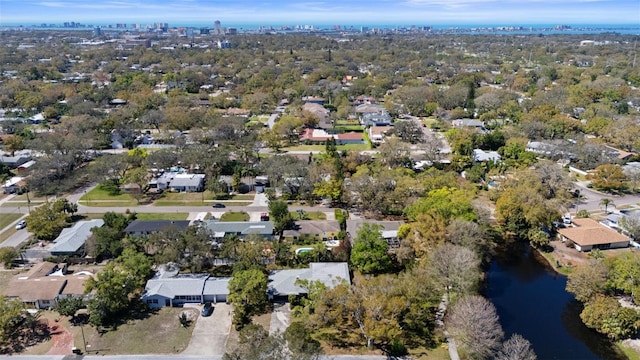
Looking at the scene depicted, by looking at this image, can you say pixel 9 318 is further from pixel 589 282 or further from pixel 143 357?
pixel 589 282

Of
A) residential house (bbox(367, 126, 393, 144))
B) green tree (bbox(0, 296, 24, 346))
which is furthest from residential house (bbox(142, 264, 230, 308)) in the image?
residential house (bbox(367, 126, 393, 144))

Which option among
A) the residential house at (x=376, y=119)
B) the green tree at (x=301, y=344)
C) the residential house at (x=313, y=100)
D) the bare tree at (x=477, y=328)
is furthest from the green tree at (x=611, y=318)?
the residential house at (x=313, y=100)

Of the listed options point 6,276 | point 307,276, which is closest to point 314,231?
point 307,276

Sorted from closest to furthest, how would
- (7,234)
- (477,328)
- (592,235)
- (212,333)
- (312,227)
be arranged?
(477,328)
(212,333)
(592,235)
(312,227)
(7,234)

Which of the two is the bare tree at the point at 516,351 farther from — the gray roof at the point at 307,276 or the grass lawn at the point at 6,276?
the grass lawn at the point at 6,276

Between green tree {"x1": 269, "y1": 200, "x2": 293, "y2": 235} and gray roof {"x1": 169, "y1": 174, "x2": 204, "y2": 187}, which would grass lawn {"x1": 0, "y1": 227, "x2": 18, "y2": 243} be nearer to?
gray roof {"x1": 169, "y1": 174, "x2": 204, "y2": 187}
